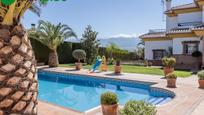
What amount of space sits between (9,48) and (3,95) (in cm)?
42

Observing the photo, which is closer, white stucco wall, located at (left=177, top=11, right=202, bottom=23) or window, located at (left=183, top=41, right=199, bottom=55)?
window, located at (left=183, top=41, right=199, bottom=55)

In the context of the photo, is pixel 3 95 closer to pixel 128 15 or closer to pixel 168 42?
pixel 168 42

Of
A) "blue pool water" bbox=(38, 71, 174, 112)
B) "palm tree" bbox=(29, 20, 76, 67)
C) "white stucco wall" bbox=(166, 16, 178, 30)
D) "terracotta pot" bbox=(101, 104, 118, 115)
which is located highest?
"white stucco wall" bbox=(166, 16, 178, 30)

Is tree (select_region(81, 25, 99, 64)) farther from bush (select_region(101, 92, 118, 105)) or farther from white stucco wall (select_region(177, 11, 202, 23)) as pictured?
bush (select_region(101, 92, 118, 105))

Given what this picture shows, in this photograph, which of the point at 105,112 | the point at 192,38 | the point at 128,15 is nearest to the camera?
the point at 105,112

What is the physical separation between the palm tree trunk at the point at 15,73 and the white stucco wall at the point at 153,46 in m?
26.8

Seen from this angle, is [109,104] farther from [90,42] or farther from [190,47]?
[90,42]

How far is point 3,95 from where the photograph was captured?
204 cm

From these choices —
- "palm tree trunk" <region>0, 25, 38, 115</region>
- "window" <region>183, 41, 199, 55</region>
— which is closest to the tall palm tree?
"palm tree trunk" <region>0, 25, 38, 115</region>

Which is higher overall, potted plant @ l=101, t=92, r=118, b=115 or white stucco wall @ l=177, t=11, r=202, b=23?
white stucco wall @ l=177, t=11, r=202, b=23

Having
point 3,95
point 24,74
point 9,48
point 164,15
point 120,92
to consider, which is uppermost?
point 164,15

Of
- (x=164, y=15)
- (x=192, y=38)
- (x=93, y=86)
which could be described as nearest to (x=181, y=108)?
(x=93, y=86)

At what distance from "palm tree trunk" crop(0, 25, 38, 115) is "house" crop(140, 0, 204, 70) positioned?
21563 mm

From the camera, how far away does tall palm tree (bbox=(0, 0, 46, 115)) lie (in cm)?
205
